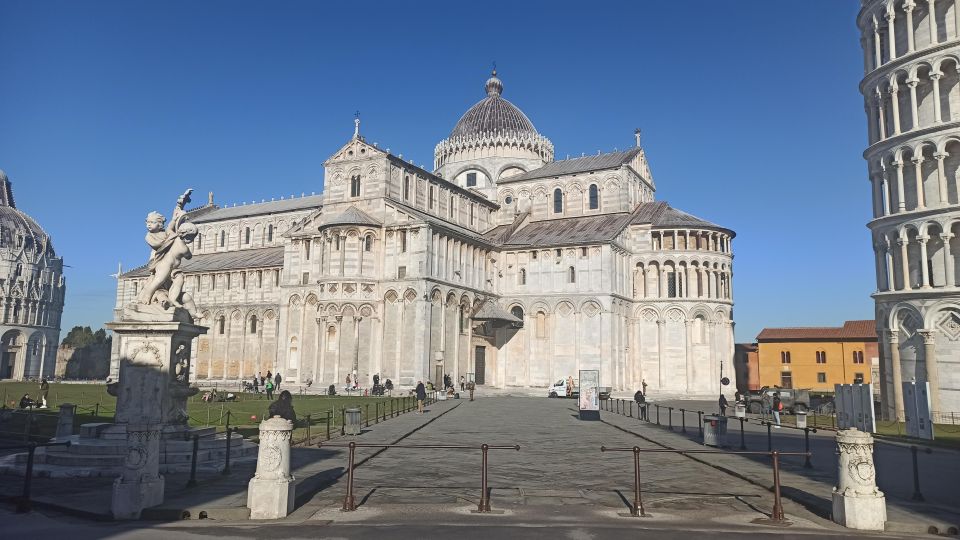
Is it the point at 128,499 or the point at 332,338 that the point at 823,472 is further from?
the point at 332,338

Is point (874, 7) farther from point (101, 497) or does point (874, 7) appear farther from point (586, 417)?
point (101, 497)

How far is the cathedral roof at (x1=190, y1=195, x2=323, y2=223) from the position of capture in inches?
2682

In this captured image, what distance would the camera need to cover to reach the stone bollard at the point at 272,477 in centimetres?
964

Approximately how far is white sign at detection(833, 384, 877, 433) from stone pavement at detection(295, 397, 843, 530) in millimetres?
8839

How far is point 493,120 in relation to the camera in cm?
6575

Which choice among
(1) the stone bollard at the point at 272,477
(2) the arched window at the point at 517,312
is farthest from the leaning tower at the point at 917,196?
(1) the stone bollard at the point at 272,477

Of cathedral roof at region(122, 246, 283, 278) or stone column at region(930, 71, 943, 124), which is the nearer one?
stone column at region(930, 71, 943, 124)

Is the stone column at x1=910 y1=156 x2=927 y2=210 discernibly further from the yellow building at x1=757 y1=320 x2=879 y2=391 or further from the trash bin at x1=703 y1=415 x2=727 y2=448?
the yellow building at x1=757 y1=320 x2=879 y2=391

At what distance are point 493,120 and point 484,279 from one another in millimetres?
20616

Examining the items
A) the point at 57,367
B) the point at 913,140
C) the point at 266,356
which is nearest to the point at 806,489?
the point at 913,140

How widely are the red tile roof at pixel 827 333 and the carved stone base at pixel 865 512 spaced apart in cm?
5884

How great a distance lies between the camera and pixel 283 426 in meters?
9.82

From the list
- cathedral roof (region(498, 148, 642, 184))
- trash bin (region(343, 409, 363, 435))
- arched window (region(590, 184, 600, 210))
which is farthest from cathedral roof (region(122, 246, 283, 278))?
trash bin (region(343, 409, 363, 435))

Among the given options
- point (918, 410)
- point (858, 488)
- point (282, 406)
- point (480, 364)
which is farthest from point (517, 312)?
point (858, 488)
